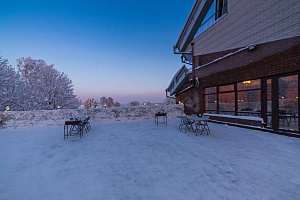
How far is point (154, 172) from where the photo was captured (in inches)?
109

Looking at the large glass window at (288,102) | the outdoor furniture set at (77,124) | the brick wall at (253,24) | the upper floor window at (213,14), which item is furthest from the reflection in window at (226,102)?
the outdoor furniture set at (77,124)

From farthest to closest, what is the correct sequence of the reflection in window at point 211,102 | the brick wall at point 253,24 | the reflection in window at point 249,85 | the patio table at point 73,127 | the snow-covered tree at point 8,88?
the snow-covered tree at point 8,88 → the reflection in window at point 211,102 → the reflection in window at point 249,85 → the patio table at point 73,127 → the brick wall at point 253,24

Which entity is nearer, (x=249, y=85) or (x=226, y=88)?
(x=249, y=85)

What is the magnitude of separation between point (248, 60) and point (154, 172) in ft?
26.0

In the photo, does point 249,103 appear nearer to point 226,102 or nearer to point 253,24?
point 226,102

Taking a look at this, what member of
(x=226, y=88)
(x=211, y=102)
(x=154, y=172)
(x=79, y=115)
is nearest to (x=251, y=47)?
(x=226, y=88)

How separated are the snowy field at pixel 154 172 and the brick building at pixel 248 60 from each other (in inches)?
103

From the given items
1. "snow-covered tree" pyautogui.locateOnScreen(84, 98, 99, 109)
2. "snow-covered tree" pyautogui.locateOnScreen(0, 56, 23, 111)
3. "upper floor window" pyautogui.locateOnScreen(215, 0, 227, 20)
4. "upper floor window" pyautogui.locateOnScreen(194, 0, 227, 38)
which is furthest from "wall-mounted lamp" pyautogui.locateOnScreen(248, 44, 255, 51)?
"snow-covered tree" pyautogui.locateOnScreen(84, 98, 99, 109)

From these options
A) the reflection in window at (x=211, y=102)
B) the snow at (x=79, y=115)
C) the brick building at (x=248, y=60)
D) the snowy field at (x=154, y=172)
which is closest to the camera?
the snowy field at (x=154, y=172)

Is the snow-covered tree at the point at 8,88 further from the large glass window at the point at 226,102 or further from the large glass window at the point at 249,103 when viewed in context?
the large glass window at the point at 249,103

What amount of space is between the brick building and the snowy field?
2617mm

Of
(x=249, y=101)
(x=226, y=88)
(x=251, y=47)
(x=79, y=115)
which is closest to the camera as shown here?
(x=251, y=47)

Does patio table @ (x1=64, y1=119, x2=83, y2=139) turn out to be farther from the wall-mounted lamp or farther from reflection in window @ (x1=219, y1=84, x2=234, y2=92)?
the wall-mounted lamp

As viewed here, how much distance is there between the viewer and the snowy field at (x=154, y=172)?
2121mm
